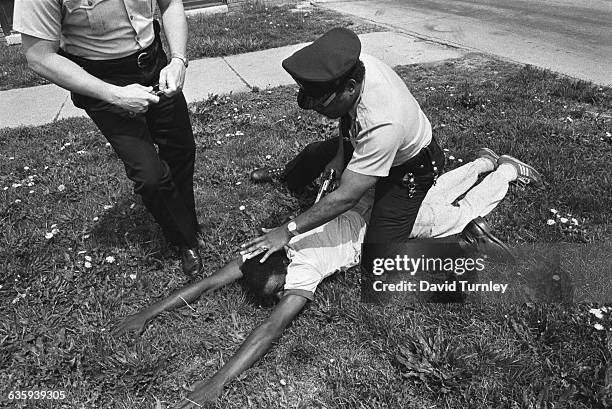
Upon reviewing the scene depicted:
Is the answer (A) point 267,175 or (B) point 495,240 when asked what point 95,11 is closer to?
(A) point 267,175

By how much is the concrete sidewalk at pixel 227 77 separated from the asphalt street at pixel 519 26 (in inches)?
31.9

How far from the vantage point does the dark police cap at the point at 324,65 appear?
2266mm

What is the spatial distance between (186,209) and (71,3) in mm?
1289

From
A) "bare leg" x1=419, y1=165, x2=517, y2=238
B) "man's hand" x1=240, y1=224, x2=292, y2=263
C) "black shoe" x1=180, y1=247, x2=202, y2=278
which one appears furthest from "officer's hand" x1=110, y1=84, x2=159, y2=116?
"bare leg" x1=419, y1=165, x2=517, y2=238

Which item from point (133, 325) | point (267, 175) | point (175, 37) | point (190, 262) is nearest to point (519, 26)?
point (267, 175)

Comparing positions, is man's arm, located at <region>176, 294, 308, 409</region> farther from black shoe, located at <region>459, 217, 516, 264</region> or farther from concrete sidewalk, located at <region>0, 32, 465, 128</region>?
concrete sidewalk, located at <region>0, 32, 465, 128</region>

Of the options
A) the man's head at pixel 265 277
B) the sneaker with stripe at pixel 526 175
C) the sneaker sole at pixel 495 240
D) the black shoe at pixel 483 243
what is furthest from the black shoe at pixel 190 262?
the sneaker with stripe at pixel 526 175

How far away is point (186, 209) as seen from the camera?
3.14m

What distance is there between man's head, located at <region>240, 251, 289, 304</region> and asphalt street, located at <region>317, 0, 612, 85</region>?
469 centimetres

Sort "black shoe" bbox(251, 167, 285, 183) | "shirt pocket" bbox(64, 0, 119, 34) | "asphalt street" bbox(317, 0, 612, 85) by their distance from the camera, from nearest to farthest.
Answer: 1. "shirt pocket" bbox(64, 0, 119, 34)
2. "black shoe" bbox(251, 167, 285, 183)
3. "asphalt street" bbox(317, 0, 612, 85)

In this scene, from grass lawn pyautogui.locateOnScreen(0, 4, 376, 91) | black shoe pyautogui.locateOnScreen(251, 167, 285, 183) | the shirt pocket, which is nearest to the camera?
the shirt pocket

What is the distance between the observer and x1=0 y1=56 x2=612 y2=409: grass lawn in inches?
93.0

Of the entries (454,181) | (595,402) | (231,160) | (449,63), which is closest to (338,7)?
(449,63)

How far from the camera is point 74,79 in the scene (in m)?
2.42
